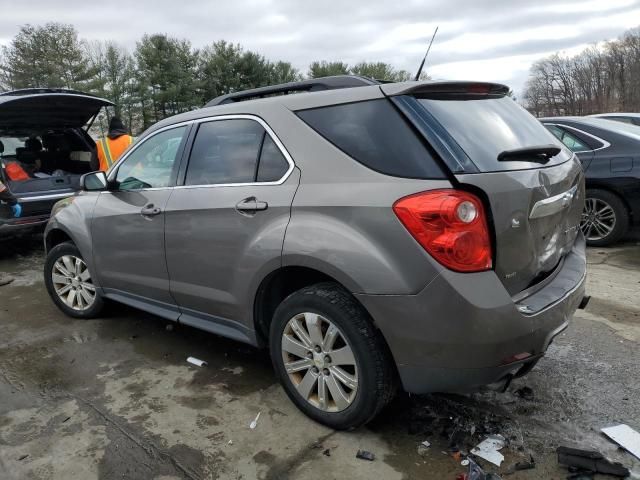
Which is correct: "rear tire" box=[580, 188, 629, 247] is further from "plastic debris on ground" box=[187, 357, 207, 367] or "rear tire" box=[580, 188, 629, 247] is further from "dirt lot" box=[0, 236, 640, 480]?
"plastic debris on ground" box=[187, 357, 207, 367]

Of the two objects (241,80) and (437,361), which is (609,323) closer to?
(437,361)

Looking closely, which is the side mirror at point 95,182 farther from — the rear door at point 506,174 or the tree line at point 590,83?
the tree line at point 590,83

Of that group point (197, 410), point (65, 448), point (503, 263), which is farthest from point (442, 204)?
point (65, 448)

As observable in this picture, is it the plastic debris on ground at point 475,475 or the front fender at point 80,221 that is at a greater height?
the front fender at point 80,221

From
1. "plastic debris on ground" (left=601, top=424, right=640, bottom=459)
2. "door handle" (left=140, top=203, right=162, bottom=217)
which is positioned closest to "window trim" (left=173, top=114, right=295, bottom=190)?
"door handle" (left=140, top=203, right=162, bottom=217)

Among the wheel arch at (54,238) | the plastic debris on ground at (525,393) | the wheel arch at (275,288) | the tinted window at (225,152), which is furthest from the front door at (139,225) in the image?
the plastic debris on ground at (525,393)

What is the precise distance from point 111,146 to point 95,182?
354 centimetres

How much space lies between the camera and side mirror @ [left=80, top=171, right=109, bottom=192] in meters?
3.91

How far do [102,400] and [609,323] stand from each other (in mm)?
3721

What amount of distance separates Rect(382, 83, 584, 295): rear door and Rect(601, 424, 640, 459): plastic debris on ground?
2.90 feet

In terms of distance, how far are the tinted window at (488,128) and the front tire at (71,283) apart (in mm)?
3243

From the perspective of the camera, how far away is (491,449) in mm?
2469

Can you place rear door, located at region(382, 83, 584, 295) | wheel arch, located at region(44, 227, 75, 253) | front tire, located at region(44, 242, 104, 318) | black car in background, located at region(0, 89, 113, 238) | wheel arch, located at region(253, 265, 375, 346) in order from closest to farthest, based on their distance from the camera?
rear door, located at region(382, 83, 584, 295), wheel arch, located at region(253, 265, 375, 346), front tire, located at region(44, 242, 104, 318), wheel arch, located at region(44, 227, 75, 253), black car in background, located at region(0, 89, 113, 238)

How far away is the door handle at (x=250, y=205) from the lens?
276 cm
